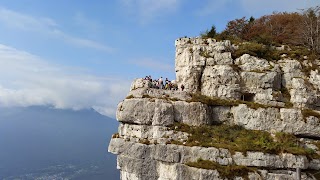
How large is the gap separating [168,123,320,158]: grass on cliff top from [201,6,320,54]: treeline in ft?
37.8

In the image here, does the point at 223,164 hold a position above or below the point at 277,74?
below

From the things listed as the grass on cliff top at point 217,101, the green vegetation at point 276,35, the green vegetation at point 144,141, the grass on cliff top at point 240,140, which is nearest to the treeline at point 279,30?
the green vegetation at point 276,35

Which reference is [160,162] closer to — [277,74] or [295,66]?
[277,74]

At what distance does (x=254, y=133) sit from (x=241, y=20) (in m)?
31.3

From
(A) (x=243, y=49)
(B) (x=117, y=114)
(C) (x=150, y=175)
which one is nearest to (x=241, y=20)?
(A) (x=243, y=49)

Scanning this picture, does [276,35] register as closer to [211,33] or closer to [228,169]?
[211,33]

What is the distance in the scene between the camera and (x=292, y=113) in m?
27.8

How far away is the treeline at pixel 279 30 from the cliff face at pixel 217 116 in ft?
14.7

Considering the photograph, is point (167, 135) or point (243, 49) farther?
point (243, 49)

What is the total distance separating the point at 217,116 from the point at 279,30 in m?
25.6

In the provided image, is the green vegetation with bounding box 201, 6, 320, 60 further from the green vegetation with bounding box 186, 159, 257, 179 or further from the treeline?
the green vegetation with bounding box 186, 159, 257, 179

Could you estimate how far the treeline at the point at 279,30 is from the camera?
37031mm

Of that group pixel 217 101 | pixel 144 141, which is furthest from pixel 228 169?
pixel 144 141

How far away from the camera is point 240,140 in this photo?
26.5 metres
